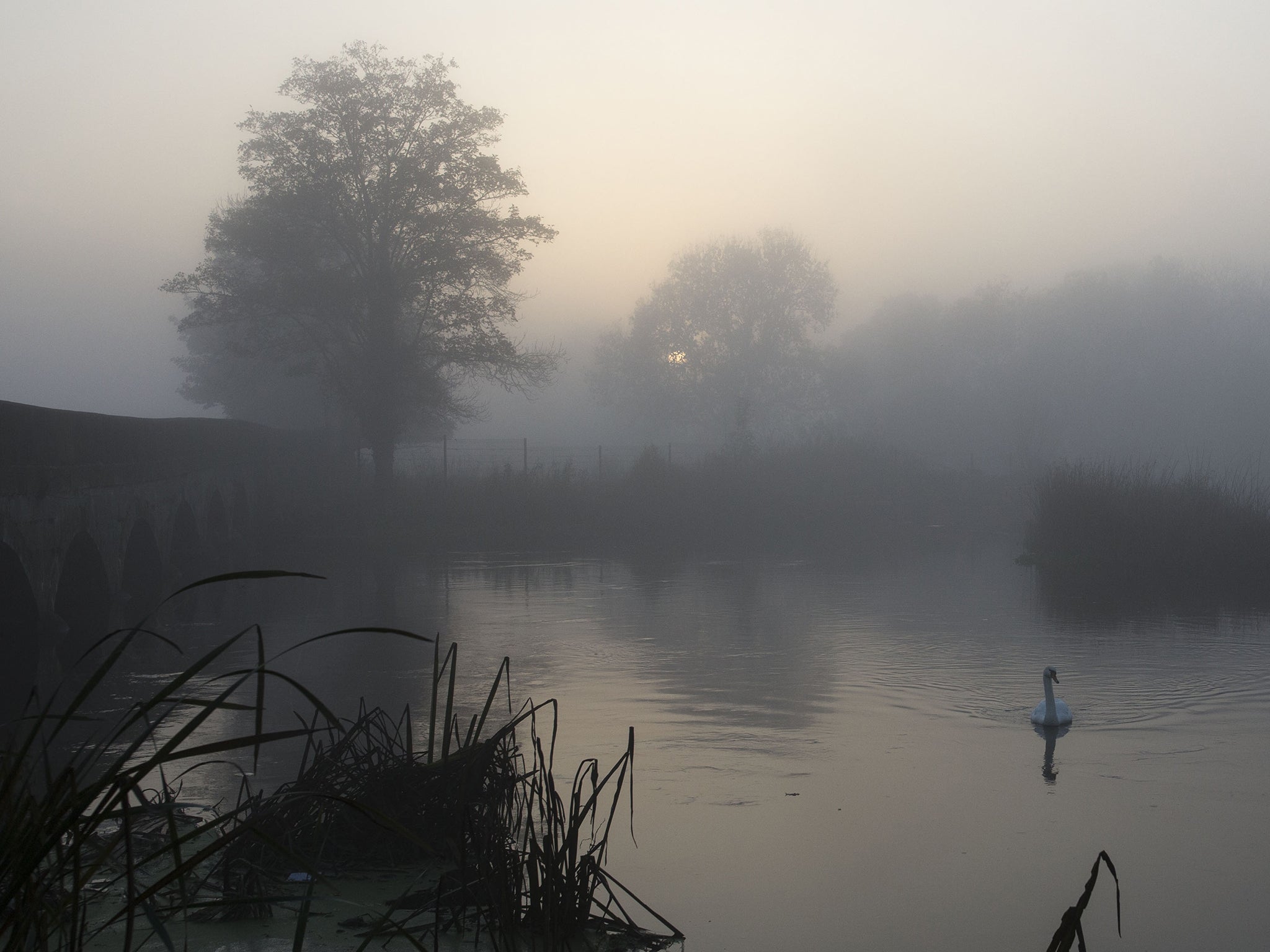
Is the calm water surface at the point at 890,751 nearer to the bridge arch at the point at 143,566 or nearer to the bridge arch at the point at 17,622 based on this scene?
the bridge arch at the point at 143,566

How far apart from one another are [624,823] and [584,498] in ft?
72.9

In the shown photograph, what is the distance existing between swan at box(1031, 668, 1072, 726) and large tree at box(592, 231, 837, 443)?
45124 millimetres

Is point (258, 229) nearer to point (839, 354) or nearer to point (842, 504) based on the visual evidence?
point (842, 504)

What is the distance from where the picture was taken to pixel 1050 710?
7.89m

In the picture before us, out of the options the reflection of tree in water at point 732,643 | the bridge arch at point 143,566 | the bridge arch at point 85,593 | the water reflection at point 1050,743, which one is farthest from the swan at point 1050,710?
the bridge arch at point 143,566

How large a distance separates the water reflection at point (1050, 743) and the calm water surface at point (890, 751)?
34 millimetres

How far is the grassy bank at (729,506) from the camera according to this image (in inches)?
1009

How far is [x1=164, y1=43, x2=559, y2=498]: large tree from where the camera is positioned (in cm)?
2727

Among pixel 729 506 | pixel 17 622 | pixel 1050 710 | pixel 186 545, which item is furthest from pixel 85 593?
pixel 729 506

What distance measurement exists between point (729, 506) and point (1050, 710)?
21547 millimetres

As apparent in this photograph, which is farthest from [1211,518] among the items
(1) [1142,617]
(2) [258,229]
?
(2) [258,229]

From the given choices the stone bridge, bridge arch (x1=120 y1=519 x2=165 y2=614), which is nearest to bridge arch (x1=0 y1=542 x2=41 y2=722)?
the stone bridge

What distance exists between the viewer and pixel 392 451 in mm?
29359

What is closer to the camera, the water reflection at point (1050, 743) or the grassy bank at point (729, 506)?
the water reflection at point (1050, 743)
